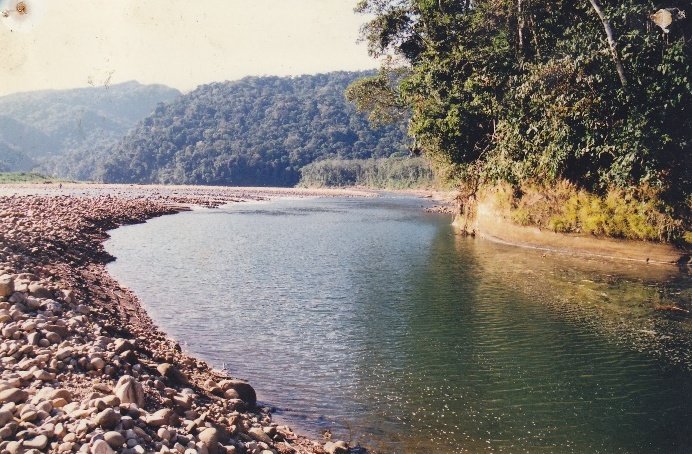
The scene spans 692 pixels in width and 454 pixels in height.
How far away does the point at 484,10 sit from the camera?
3325 centimetres

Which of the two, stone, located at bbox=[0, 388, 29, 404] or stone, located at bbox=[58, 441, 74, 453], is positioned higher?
stone, located at bbox=[0, 388, 29, 404]

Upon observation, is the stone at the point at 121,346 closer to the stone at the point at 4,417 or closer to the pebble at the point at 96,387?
the pebble at the point at 96,387

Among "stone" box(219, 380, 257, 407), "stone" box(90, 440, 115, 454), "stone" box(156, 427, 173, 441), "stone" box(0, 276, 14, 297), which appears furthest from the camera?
"stone" box(0, 276, 14, 297)

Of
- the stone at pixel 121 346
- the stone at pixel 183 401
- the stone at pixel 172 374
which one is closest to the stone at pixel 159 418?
the stone at pixel 183 401

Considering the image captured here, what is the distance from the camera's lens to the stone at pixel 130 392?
23.3 feet

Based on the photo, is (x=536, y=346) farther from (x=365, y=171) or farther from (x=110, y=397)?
(x=365, y=171)

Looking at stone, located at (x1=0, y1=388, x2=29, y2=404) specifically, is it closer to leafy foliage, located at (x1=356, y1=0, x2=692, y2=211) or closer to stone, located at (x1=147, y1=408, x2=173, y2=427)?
stone, located at (x1=147, y1=408, x2=173, y2=427)

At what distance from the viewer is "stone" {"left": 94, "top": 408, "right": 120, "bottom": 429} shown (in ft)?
19.9

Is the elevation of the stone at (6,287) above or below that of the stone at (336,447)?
above

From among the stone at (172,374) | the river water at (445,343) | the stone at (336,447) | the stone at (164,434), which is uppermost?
the stone at (164,434)

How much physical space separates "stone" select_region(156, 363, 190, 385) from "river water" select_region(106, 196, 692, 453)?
5.20 ft

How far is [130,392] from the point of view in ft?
23.6

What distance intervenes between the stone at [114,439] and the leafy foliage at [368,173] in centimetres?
13882

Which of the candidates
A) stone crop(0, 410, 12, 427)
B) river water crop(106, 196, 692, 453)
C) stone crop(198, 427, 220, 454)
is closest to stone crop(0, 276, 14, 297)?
river water crop(106, 196, 692, 453)
